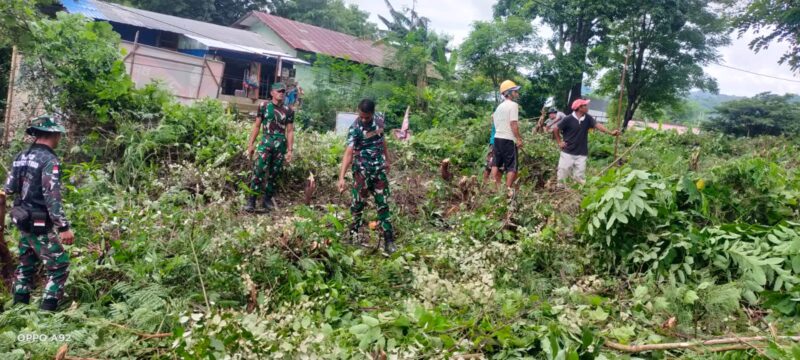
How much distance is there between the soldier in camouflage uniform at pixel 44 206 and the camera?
153 inches

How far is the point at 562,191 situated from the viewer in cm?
669

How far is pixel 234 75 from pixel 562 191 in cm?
1811

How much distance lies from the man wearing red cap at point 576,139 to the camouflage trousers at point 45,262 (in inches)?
228

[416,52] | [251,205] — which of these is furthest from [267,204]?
[416,52]

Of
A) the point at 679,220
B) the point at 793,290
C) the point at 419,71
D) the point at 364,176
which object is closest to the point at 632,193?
the point at 679,220

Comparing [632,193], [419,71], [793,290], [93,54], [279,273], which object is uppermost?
[419,71]


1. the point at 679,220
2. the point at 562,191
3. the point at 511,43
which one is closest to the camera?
the point at 679,220

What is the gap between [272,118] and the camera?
6.66 metres

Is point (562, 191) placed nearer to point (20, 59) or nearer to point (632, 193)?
point (632, 193)

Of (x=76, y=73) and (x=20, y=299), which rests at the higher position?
(x=76, y=73)

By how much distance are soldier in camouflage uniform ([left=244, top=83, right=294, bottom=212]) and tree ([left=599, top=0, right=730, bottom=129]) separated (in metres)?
16.0

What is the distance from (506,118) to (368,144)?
2.50m

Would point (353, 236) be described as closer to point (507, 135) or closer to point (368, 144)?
point (368, 144)

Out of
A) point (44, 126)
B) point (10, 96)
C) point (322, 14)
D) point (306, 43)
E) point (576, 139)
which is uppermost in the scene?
point (322, 14)
